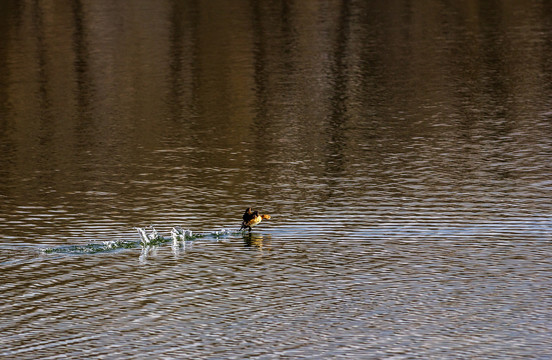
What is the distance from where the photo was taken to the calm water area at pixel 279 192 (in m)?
18.4

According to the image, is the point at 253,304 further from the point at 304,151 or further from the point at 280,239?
the point at 304,151

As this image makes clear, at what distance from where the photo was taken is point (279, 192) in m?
30.1

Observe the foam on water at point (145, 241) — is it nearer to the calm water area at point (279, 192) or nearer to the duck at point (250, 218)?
the calm water area at point (279, 192)

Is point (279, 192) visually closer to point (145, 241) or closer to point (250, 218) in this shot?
point (250, 218)

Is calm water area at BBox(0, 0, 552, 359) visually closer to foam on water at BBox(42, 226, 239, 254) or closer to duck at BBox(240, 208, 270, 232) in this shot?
foam on water at BBox(42, 226, 239, 254)

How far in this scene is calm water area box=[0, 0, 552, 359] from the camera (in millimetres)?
18359

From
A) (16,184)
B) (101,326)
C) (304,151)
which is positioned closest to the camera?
(101,326)

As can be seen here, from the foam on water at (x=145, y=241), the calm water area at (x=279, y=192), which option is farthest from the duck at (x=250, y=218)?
the foam on water at (x=145, y=241)

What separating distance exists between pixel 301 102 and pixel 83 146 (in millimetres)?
11186

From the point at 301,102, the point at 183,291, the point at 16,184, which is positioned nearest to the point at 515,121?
the point at 301,102

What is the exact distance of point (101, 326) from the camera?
18500 mm

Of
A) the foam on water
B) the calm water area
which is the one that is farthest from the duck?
the foam on water

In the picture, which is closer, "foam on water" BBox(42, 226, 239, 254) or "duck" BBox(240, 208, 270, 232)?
"foam on water" BBox(42, 226, 239, 254)

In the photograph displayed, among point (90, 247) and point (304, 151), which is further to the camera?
point (304, 151)
